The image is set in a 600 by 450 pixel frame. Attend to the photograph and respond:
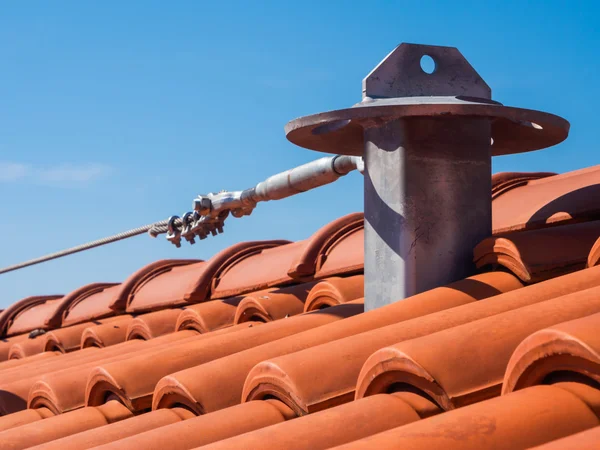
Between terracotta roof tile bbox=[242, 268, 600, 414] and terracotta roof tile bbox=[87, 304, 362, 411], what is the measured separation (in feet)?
2.79

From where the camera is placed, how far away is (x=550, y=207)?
15.5ft

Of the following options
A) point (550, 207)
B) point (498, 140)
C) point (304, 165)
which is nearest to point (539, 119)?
point (498, 140)

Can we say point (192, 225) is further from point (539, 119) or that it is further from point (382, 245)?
point (539, 119)

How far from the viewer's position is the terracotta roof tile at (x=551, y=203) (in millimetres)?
4527

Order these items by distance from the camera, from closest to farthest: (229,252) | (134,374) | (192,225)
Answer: (134,374) → (192,225) → (229,252)

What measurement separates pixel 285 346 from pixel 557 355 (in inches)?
63.4

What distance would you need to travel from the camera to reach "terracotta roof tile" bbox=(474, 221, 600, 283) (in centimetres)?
387

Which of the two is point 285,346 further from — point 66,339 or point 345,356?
point 66,339

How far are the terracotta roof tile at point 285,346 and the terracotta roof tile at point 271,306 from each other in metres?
1.44

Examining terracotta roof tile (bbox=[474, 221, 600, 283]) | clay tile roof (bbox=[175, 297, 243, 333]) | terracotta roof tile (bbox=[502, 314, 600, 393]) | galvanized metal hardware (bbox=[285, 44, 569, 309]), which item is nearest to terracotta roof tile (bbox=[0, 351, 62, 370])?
Answer: clay tile roof (bbox=[175, 297, 243, 333])

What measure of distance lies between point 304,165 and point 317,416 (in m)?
3.24

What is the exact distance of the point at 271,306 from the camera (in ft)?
17.2

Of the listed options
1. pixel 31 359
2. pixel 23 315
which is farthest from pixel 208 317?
pixel 23 315

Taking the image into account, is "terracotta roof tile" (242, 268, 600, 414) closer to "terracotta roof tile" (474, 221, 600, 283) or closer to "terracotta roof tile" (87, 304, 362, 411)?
"terracotta roof tile" (474, 221, 600, 283)
